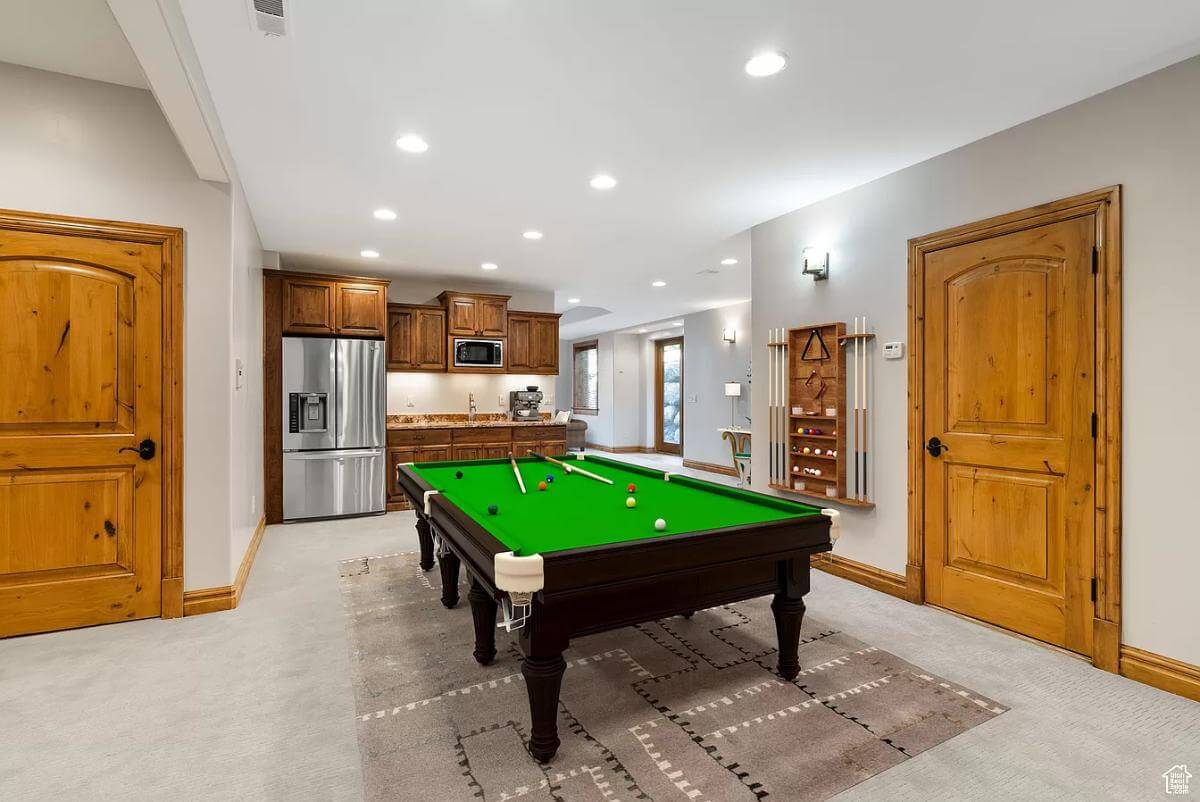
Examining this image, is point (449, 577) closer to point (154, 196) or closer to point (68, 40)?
point (154, 196)

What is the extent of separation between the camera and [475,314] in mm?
6570

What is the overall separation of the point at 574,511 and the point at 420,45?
1.96 meters

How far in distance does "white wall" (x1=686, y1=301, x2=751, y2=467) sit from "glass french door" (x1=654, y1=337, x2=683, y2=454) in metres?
1.03

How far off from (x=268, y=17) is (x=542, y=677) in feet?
8.02

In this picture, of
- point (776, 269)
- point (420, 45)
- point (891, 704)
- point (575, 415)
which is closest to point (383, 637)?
point (891, 704)

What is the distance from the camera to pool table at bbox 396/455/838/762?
1.81 metres

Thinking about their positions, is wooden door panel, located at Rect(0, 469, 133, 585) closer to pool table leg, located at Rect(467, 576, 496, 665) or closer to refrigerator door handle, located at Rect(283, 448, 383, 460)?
pool table leg, located at Rect(467, 576, 496, 665)

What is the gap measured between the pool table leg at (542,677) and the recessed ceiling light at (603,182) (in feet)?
8.88

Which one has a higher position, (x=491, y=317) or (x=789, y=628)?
(x=491, y=317)

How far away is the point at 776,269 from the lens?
439cm

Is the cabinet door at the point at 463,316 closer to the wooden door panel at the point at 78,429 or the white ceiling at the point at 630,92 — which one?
the white ceiling at the point at 630,92

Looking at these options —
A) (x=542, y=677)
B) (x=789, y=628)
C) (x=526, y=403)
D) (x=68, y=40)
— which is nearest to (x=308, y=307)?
(x=526, y=403)

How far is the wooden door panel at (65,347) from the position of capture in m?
2.83

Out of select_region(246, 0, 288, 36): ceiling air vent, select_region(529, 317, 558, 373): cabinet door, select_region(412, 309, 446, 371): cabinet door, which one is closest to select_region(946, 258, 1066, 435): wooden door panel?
select_region(246, 0, 288, 36): ceiling air vent
